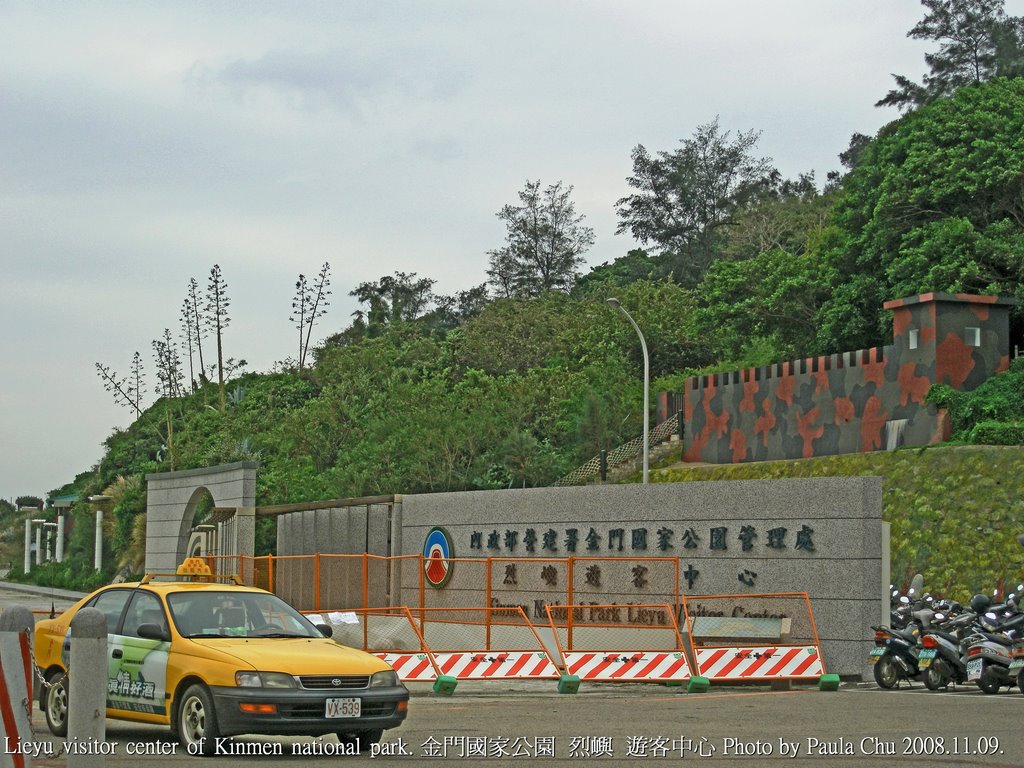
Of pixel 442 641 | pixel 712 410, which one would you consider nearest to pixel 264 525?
pixel 712 410

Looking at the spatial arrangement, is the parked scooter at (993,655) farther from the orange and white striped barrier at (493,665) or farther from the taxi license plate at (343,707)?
the taxi license plate at (343,707)

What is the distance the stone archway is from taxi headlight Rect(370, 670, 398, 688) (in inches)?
994

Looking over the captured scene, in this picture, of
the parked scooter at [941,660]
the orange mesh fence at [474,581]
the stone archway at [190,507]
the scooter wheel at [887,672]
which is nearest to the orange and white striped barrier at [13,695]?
the orange mesh fence at [474,581]

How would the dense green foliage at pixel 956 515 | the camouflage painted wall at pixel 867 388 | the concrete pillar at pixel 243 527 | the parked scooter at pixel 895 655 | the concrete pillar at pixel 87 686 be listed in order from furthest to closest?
the camouflage painted wall at pixel 867 388
the concrete pillar at pixel 243 527
the dense green foliage at pixel 956 515
the parked scooter at pixel 895 655
the concrete pillar at pixel 87 686

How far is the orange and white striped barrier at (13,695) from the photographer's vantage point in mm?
7898

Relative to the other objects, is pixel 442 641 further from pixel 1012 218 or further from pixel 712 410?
pixel 1012 218

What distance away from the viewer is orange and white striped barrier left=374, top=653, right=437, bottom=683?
61.3 ft

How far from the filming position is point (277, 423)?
71875 millimetres

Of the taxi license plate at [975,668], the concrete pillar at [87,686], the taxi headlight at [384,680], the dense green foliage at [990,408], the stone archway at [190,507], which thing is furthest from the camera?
the stone archway at [190,507]

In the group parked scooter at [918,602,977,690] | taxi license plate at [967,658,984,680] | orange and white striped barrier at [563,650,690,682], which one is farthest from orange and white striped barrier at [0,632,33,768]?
parked scooter at [918,602,977,690]

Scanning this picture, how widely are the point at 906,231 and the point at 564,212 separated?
54.6 metres

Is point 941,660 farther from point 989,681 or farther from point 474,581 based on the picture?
point 474,581

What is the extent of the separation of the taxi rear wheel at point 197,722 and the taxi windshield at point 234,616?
78 centimetres

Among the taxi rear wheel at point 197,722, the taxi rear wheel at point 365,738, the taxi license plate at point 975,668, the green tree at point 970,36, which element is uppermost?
the green tree at point 970,36
